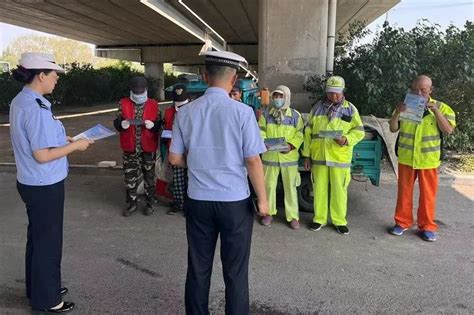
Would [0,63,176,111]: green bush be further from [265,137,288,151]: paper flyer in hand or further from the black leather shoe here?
the black leather shoe

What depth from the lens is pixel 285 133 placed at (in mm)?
5273

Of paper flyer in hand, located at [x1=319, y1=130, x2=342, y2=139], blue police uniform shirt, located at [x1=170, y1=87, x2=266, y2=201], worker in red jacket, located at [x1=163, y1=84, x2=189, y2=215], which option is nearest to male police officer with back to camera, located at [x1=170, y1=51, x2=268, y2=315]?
blue police uniform shirt, located at [x1=170, y1=87, x2=266, y2=201]

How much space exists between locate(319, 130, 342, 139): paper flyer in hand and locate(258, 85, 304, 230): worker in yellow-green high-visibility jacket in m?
0.29

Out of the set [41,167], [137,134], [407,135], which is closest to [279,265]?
[407,135]

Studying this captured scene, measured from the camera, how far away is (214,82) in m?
2.78

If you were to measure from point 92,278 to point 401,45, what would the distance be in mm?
5416

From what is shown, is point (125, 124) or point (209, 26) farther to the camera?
point (209, 26)

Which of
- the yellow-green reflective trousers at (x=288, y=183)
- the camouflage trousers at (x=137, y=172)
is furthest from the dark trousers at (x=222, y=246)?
the camouflage trousers at (x=137, y=172)

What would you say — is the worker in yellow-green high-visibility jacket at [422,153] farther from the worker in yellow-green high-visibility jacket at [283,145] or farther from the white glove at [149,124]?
the white glove at [149,124]

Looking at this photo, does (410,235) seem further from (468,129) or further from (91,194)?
(91,194)

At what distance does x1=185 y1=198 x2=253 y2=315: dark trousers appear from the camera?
9.33ft

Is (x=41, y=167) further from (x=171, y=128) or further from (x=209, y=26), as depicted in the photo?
(x=209, y=26)

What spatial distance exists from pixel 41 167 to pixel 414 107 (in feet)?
11.8

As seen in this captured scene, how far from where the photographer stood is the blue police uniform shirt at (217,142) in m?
2.74
